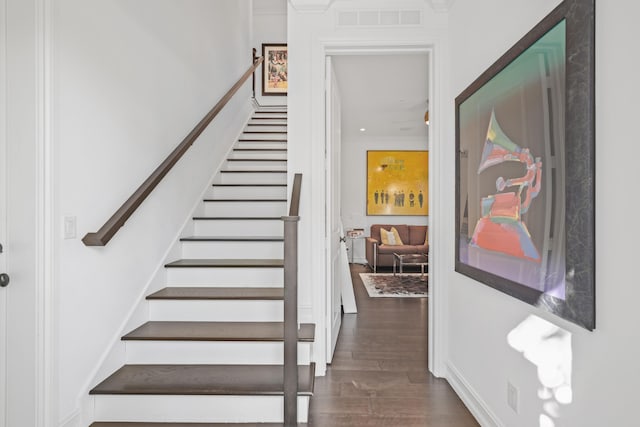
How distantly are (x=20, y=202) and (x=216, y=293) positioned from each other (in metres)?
1.25

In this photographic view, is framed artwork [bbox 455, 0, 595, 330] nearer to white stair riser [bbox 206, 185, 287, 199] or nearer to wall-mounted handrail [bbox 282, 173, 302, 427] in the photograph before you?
wall-mounted handrail [bbox 282, 173, 302, 427]

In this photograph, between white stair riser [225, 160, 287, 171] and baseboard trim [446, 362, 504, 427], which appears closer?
baseboard trim [446, 362, 504, 427]

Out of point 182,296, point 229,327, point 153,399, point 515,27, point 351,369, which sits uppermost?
point 515,27

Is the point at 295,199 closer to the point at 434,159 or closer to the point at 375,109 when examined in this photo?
the point at 434,159

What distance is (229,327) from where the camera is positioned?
231cm

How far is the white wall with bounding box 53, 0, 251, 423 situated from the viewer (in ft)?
5.62

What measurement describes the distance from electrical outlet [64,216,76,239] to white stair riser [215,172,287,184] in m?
2.25

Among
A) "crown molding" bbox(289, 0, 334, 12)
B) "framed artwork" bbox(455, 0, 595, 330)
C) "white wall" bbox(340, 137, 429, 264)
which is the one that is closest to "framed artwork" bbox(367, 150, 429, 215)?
"white wall" bbox(340, 137, 429, 264)

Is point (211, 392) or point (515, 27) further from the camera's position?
point (211, 392)

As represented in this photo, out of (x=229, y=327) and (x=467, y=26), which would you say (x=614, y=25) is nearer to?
(x=467, y=26)

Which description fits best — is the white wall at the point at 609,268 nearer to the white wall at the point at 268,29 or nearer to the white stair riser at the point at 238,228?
the white stair riser at the point at 238,228

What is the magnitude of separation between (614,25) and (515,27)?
66 cm

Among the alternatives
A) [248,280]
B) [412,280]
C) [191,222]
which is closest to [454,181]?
[248,280]

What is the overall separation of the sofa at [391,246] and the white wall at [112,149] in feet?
14.1
